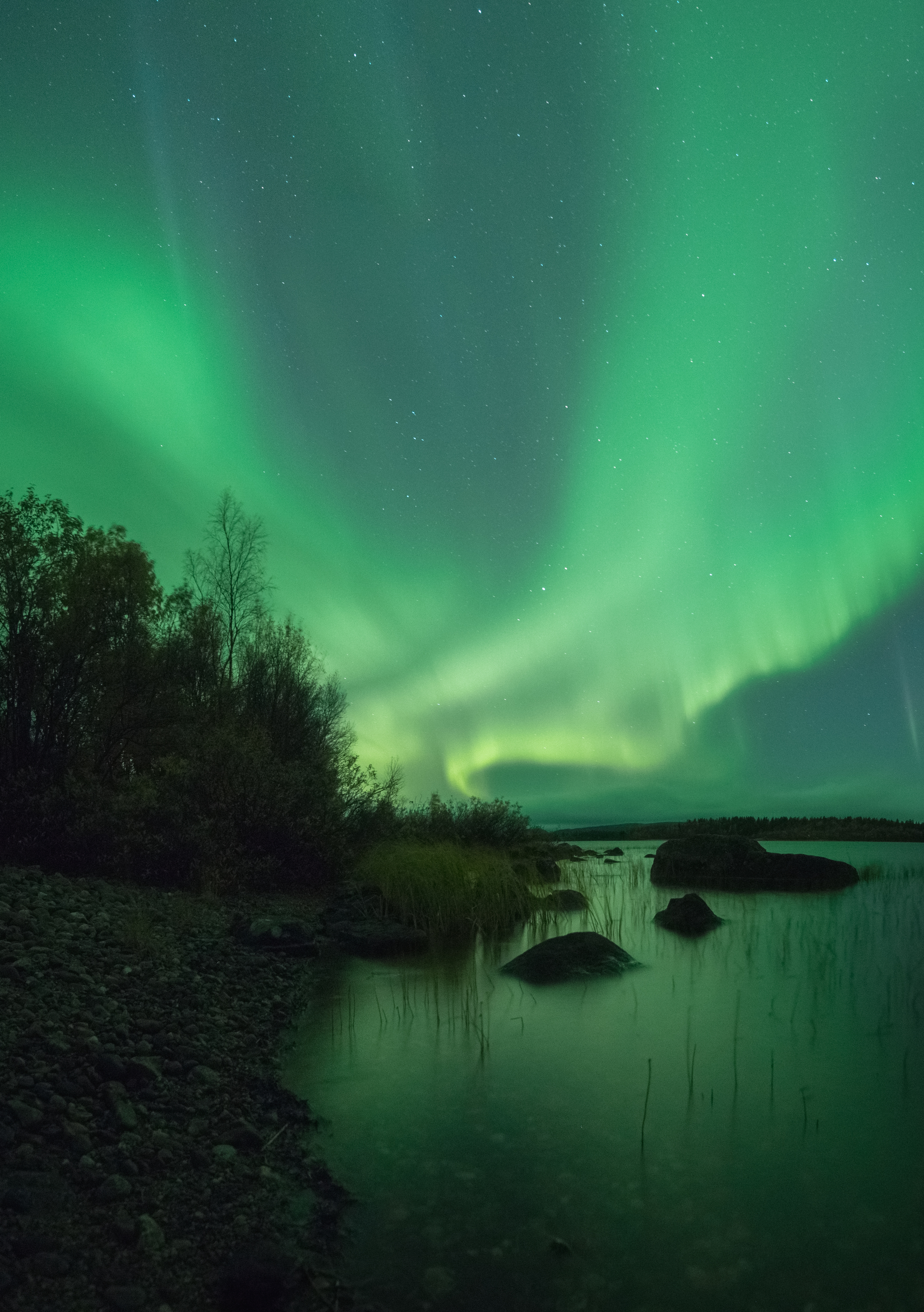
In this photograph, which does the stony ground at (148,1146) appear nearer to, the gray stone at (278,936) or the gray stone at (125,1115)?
the gray stone at (125,1115)

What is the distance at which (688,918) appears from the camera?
1617 cm

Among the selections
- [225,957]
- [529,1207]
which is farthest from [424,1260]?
[225,957]

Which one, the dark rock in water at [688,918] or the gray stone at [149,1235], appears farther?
the dark rock in water at [688,918]

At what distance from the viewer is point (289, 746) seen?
2727 centimetres

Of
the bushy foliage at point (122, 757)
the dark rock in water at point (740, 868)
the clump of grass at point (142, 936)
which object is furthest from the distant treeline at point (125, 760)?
the dark rock in water at point (740, 868)

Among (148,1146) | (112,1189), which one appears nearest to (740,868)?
(148,1146)

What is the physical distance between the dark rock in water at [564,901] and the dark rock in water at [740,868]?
8891mm

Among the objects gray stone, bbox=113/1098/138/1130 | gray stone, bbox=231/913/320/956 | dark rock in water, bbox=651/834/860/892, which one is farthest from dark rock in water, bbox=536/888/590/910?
gray stone, bbox=113/1098/138/1130

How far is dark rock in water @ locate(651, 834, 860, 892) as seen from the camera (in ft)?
89.3

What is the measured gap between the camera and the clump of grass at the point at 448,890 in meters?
15.9

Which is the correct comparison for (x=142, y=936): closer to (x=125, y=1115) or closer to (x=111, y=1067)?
(x=111, y=1067)

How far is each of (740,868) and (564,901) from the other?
14.0m

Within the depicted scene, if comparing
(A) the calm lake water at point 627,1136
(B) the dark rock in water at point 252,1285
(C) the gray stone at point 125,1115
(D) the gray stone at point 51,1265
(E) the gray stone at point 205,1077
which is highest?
(C) the gray stone at point 125,1115

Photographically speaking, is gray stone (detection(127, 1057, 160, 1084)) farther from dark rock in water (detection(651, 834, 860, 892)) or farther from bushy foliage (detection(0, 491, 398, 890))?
dark rock in water (detection(651, 834, 860, 892))
